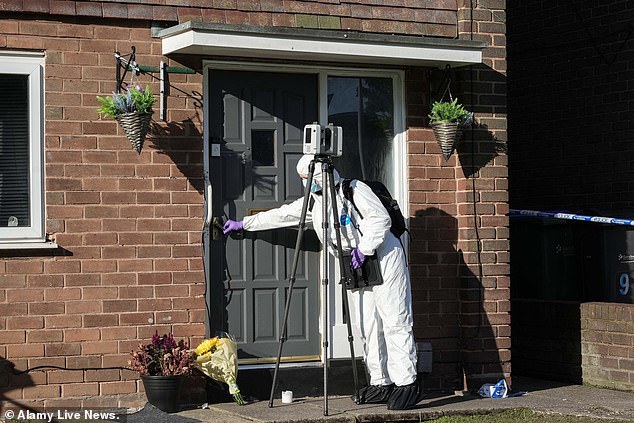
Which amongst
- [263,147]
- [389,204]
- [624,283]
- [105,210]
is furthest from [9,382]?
[624,283]

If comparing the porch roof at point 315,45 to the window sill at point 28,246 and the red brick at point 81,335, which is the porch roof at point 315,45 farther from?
the red brick at point 81,335

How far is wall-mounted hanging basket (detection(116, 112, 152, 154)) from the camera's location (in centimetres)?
890

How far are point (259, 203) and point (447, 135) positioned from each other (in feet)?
5.59

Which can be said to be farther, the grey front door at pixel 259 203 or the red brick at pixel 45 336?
the grey front door at pixel 259 203

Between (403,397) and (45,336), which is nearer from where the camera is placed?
(45,336)

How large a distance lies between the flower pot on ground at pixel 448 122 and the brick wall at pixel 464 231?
10.0 inches

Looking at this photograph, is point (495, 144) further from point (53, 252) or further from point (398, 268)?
point (53, 252)

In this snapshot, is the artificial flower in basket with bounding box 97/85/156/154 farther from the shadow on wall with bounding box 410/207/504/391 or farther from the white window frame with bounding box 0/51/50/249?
the shadow on wall with bounding box 410/207/504/391

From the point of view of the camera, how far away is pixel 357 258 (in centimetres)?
915

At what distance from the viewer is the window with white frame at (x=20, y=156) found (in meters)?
9.05

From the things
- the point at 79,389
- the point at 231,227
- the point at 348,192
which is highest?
the point at 348,192

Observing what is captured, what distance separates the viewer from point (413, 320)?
10.0 metres

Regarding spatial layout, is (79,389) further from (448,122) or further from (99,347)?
(448,122)

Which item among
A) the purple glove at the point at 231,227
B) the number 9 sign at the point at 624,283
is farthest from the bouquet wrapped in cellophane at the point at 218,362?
the number 9 sign at the point at 624,283
